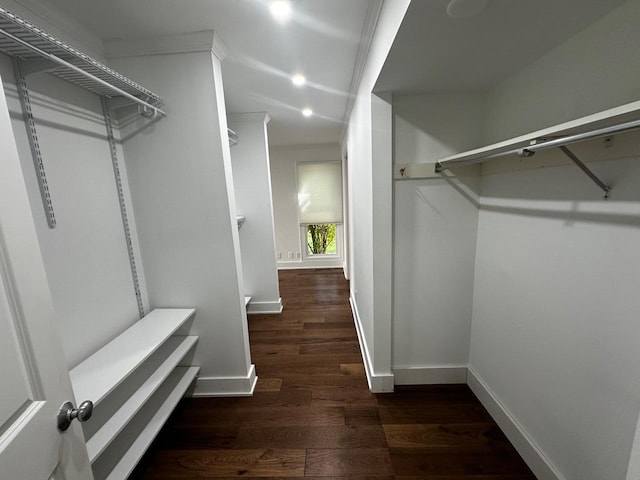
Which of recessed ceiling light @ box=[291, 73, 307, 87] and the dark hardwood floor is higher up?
recessed ceiling light @ box=[291, 73, 307, 87]

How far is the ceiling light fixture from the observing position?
2.82ft

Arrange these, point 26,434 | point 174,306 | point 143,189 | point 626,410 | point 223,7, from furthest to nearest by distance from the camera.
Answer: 1. point 174,306
2. point 143,189
3. point 223,7
4. point 626,410
5. point 26,434

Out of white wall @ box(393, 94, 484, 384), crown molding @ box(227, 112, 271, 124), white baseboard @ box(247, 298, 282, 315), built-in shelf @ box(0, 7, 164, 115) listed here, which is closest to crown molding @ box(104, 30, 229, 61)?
built-in shelf @ box(0, 7, 164, 115)

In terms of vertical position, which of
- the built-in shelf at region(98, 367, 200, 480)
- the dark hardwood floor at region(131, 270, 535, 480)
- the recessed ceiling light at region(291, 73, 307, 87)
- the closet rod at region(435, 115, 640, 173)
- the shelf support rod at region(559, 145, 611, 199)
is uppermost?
the recessed ceiling light at region(291, 73, 307, 87)

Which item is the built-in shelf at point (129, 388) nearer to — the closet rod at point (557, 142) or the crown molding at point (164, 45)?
the crown molding at point (164, 45)

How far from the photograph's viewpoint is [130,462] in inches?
49.2

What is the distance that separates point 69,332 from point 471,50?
235 centimetres

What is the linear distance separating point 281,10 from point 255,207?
6.76ft

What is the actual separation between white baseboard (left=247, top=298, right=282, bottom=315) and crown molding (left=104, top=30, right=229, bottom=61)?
2.69 metres

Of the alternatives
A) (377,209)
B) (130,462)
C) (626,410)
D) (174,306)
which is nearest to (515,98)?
(377,209)

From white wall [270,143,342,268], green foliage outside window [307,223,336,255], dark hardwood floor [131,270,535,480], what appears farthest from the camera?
green foliage outside window [307,223,336,255]

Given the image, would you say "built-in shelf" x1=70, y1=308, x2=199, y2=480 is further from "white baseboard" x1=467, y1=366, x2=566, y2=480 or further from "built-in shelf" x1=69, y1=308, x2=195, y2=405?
"white baseboard" x1=467, y1=366, x2=566, y2=480

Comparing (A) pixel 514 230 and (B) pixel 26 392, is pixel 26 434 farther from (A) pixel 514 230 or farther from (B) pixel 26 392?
(A) pixel 514 230

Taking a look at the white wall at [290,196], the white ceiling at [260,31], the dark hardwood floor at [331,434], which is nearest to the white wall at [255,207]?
the white ceiling at [260,31]
